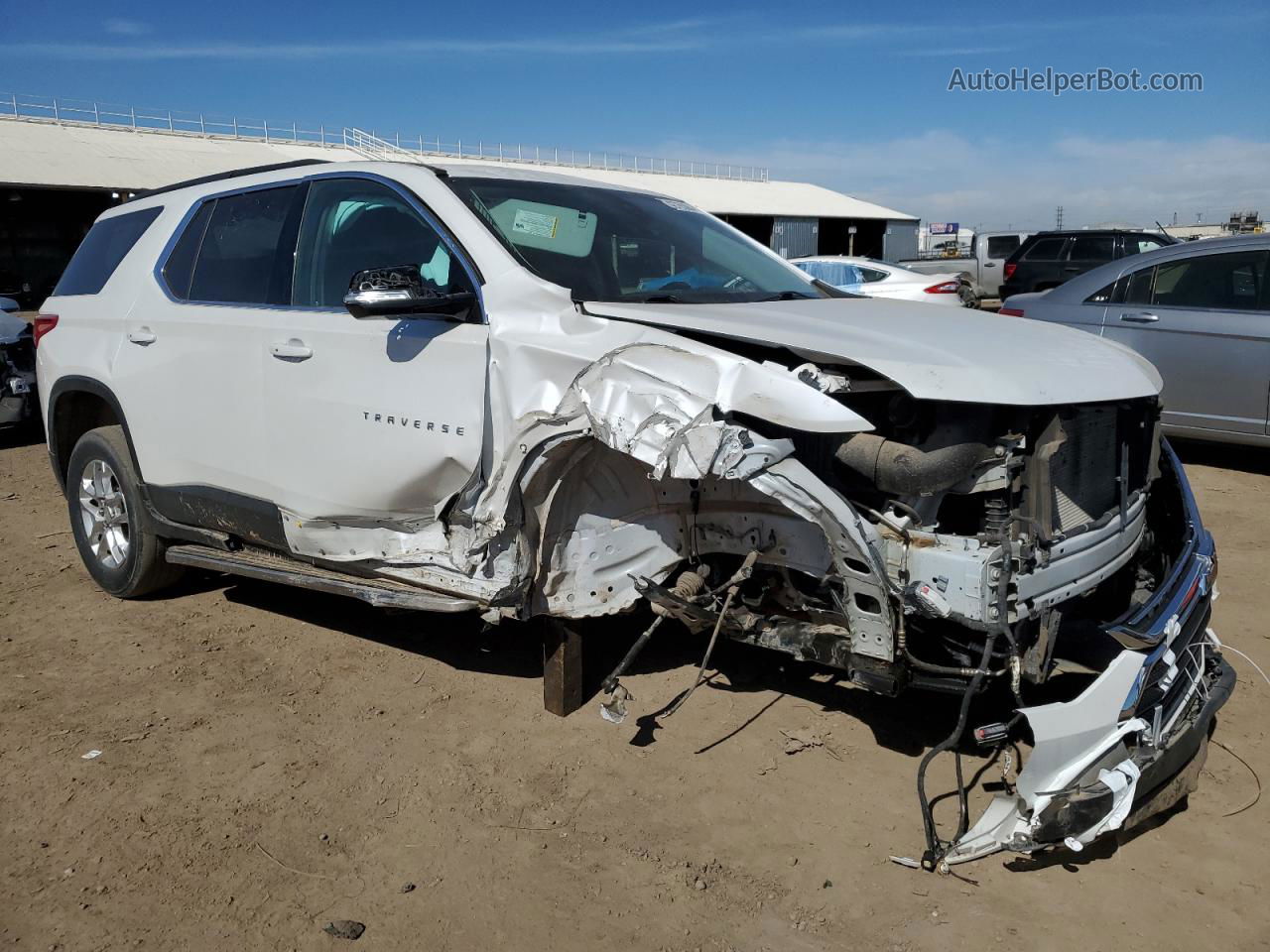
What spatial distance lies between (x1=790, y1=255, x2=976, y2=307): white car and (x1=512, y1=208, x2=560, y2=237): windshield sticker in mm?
10159

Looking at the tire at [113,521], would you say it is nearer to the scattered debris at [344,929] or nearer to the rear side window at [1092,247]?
the scattered debris at [344,929]

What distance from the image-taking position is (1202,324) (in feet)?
23.0

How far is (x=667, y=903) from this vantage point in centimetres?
276

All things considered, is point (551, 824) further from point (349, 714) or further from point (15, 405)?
point (15, 405)

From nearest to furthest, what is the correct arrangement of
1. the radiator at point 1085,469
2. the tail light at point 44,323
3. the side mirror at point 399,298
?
the radiator at point 1085,469, the side mirror at point 399,298, the tail light at point 44,323

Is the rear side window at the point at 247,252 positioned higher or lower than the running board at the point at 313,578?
higher

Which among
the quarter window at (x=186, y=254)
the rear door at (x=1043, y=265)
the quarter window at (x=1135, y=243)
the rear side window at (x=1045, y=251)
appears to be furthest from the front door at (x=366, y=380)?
the quarter window at (x=1135, y=243)

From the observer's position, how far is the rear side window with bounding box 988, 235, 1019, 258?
24406 mm

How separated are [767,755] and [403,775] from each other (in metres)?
1.28

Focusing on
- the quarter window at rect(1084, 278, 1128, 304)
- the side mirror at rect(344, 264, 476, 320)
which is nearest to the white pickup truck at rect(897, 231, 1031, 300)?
the quarter window at rect(1084, 278, 1128, 304)

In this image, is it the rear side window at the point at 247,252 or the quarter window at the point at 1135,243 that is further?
the quarter window at the point at 1135,243

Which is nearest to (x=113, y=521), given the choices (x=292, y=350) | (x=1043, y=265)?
(x=292, y=350)

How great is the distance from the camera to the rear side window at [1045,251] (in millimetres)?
16938

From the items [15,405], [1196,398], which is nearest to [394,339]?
[1196,398]
